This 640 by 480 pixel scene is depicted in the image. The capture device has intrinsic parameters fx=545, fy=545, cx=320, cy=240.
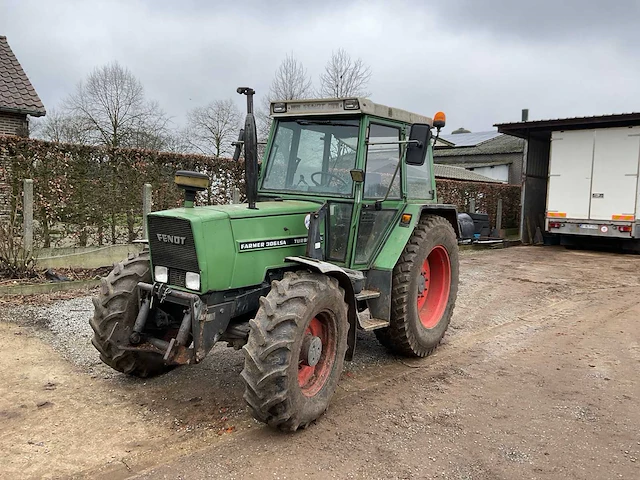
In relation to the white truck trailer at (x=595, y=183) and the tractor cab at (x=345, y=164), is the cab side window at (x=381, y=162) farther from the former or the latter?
the white truck trailer at (x=595, y=183)

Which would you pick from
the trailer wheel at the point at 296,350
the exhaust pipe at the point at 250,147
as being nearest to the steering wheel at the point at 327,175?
the exhaust pipe at the point at 250,147

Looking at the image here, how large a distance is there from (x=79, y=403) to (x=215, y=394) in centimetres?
97

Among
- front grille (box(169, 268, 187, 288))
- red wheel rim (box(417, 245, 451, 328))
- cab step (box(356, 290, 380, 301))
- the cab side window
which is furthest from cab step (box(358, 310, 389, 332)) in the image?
front grille (box(169, 268, 187, 288))

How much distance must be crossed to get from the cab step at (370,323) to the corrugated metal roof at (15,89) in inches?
405

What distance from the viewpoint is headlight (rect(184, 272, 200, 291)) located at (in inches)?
143

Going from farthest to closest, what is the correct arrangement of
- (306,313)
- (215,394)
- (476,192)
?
(476,192) < (215,394) < (306,313)

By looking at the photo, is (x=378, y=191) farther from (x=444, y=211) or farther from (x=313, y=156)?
(x=444, y=211)

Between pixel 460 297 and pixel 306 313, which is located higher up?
pixel 306 313

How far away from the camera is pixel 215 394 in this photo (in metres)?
4.15

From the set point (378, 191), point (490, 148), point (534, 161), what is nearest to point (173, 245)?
point (378, 191)

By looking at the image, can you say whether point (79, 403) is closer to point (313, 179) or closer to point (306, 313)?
point (306, 313)

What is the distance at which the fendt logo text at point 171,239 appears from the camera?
3.66 metres

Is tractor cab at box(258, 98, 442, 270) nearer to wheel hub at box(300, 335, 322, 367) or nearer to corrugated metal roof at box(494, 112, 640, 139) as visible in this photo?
wheel hub at box(300, 335, 322, 367)

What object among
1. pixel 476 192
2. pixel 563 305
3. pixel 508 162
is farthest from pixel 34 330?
pixel 508 162
